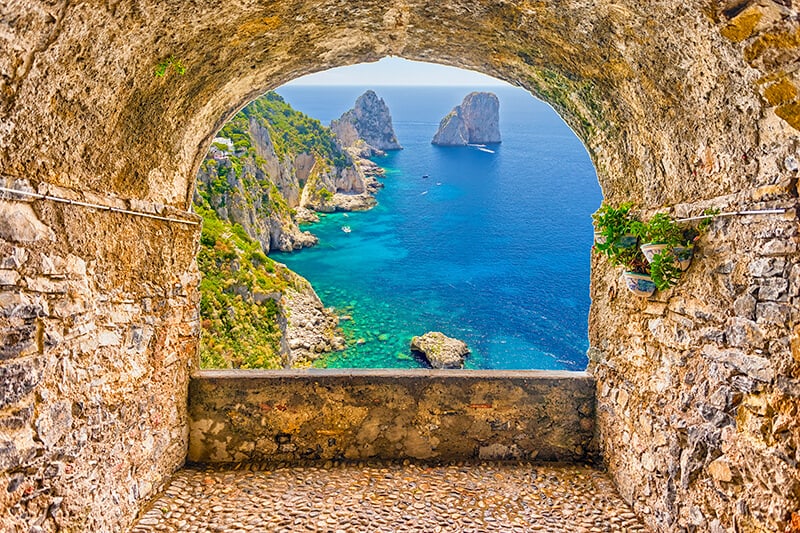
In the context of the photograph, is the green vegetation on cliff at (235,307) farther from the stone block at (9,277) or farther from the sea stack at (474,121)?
the sea stack at (474,121)

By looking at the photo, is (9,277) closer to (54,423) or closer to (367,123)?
(54,423)

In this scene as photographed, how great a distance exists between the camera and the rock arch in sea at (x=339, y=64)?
1864mm

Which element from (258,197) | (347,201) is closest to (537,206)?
(347,201)

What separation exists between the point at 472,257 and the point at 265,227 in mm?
24345

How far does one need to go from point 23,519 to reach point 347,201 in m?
60.0

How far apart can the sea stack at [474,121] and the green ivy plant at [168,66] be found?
295 ft

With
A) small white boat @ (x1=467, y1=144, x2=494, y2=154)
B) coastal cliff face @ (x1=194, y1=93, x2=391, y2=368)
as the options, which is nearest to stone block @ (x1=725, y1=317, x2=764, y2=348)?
coastal cliff face @ (x1=194, y1=93, x2=391, y2=368)

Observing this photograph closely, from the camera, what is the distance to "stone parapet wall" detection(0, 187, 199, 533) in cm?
191

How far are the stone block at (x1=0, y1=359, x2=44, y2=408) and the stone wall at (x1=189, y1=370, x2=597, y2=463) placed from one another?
160 centimetres

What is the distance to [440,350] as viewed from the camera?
29.2 meters

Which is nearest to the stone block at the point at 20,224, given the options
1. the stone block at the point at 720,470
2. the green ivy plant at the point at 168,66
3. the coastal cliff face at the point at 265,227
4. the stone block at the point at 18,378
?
the stone block at the point at 18,378

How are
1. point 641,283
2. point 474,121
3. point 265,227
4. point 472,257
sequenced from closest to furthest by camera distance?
point 641,283 → point 265,227 → point 472,257 → point 474,121

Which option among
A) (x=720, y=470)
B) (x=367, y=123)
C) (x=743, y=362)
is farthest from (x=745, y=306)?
(x=367, y=123)

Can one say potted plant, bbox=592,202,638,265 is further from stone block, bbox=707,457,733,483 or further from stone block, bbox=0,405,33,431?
stone block, bbox=0,405,33,431
